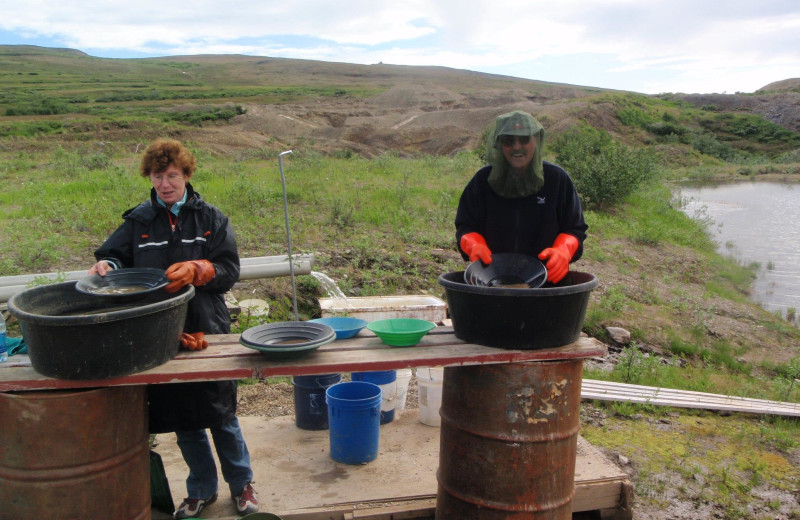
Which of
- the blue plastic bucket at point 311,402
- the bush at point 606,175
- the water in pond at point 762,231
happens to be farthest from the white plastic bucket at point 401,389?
the bush at point 606,175

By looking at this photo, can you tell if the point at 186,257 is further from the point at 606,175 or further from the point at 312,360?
the point at 606,175

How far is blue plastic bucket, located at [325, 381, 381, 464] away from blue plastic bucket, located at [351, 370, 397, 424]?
40cm

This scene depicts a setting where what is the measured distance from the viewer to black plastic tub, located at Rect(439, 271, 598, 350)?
233cm

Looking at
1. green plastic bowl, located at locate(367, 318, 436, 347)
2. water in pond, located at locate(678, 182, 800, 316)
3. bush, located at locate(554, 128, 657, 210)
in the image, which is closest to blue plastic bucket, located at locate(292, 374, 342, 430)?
green plastic bowl, located at locate(367, 318, 436, 347)

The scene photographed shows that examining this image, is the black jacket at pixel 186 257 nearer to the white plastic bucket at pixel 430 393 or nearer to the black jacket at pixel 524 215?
the black jacket at pixel 524 215

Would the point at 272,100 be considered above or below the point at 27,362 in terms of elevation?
above

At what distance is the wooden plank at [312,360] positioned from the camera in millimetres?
2148

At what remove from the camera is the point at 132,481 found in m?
2.35

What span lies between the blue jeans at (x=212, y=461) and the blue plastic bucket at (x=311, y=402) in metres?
0.83

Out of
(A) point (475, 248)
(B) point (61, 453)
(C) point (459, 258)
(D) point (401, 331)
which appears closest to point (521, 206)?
(A) point (475, 248)

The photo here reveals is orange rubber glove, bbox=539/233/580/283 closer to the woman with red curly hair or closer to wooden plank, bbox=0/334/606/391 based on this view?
wooden plank, bbox=0/334/606/391

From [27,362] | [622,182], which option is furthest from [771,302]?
[27,362]

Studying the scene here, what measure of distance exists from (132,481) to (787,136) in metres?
49.6

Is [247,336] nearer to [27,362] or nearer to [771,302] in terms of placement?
[27,362]
